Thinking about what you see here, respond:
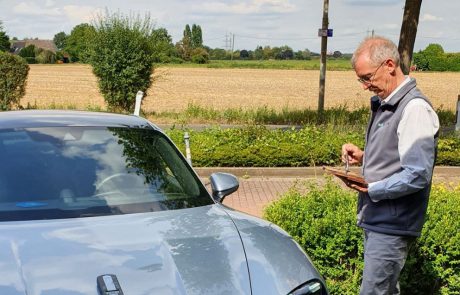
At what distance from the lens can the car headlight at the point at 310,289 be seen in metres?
2.83

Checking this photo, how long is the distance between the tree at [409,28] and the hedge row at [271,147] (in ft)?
7.86

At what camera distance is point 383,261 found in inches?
124

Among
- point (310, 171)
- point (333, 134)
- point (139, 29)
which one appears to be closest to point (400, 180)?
point (310, 171)

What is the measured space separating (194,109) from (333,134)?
7.51 metres

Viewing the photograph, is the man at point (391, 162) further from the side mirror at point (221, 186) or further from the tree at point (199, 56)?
the tree at point (199, 56)

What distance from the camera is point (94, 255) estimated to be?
2.75m

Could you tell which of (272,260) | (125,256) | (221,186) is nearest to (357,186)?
(272,260)

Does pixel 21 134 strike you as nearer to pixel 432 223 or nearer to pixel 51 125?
pixel 51 125

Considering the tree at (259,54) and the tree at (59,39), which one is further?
the tree at (59,39)

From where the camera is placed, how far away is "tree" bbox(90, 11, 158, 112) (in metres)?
19.3

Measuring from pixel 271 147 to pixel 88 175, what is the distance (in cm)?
760

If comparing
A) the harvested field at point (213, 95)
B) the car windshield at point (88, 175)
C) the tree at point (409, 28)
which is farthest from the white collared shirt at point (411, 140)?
the harvested field at point (213, 95)

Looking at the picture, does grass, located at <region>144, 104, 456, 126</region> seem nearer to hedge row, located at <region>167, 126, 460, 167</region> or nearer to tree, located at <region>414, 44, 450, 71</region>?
hedge row, located at <region>167, 126, 460, 167</region>

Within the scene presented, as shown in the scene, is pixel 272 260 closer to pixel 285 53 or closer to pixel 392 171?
pixel 392 171
